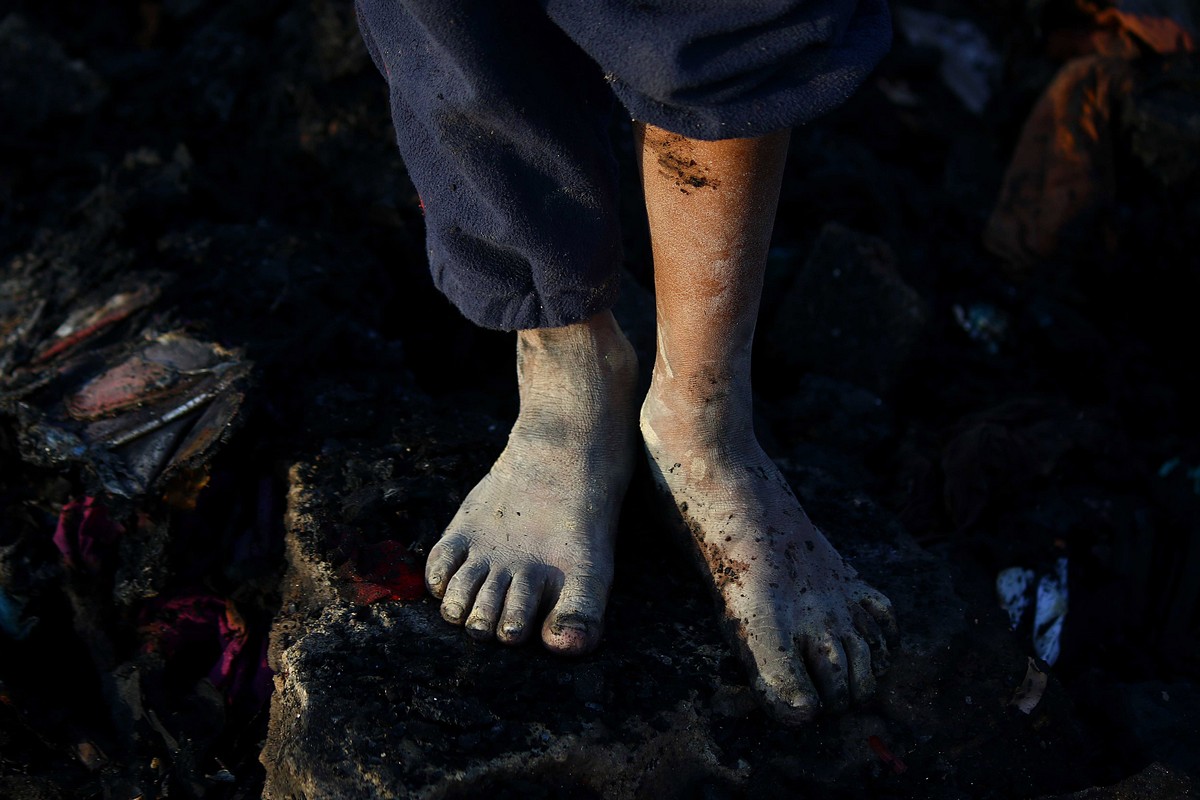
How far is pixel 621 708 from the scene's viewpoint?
1.45 m

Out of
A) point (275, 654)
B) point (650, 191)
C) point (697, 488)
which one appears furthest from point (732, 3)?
point (275, 654)

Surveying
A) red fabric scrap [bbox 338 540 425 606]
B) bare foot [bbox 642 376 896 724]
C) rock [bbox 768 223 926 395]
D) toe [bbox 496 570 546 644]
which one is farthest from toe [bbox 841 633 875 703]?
rock [bbox 768 223 926 395]

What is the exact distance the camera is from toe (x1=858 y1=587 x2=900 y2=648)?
5.27 feet

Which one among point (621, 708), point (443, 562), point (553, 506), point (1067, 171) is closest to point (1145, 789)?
point (621, 708)

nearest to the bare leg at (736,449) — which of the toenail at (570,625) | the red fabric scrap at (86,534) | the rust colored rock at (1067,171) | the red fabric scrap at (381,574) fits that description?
the toenail at (570,625)

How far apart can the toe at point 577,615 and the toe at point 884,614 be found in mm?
450

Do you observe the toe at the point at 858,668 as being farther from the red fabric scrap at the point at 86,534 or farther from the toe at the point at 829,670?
the red fabric scrap at the point at 86,534

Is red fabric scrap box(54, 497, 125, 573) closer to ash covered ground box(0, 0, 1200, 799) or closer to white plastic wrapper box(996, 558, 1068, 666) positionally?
ash covered ground box(0, 0, 1200, 799)

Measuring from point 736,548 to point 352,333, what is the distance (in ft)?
3.89

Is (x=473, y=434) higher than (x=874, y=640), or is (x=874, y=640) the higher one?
(x=473, y=434)

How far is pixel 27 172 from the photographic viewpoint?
3.00 metres

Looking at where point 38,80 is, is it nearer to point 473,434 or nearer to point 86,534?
point 86,534

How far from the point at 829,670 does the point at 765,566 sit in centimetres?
19

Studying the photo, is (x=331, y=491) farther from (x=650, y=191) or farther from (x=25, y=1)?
(x=25, y=1)
